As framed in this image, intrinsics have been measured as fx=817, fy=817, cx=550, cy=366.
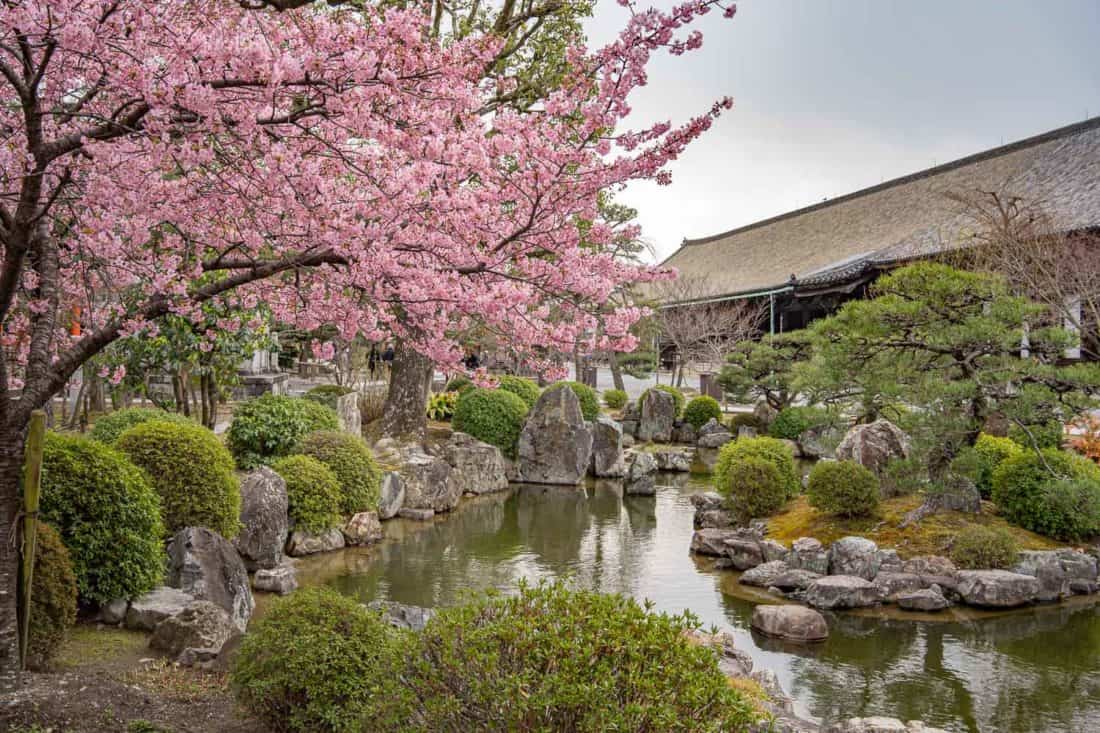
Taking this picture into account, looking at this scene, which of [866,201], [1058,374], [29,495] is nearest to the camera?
[29,495]

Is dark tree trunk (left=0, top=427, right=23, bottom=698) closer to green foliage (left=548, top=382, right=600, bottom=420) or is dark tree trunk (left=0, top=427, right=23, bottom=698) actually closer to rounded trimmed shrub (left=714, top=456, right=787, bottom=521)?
rounded trimmed shrub (left=714, top=456, right=787, bottom=521)

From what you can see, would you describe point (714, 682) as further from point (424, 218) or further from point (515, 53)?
point (515, 53)

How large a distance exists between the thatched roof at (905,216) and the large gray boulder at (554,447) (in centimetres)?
800

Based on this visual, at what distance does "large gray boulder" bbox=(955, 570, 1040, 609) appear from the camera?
24.9ft

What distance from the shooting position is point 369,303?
4.53 meters

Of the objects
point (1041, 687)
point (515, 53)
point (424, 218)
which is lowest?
point (1041, 687)

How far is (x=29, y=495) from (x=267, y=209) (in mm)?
1766

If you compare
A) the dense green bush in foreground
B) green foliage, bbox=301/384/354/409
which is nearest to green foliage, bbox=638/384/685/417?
green foliage, bbox=301/384/354/409

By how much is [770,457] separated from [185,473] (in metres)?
6.97

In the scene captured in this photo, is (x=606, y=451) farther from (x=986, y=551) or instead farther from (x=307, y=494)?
(x=986, y=551)

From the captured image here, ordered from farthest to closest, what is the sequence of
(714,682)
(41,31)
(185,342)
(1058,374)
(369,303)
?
(185,342)
(1058,374)
(369,303)
(41,31)
(714,682)

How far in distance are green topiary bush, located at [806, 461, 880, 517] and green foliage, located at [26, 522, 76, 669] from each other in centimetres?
755

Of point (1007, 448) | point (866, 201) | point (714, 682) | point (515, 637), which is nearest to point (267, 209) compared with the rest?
point (515, 637)

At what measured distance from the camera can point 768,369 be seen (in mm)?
18031
